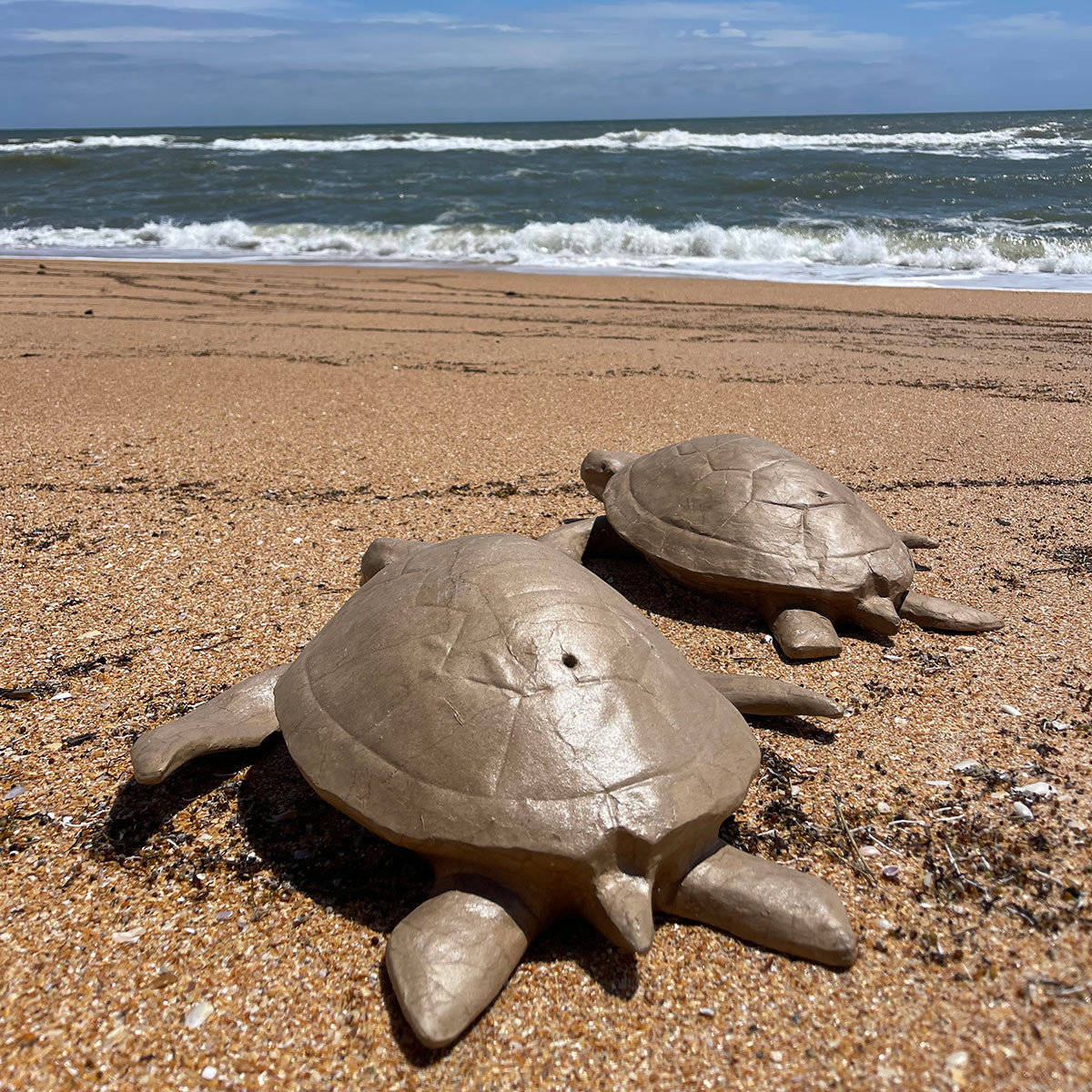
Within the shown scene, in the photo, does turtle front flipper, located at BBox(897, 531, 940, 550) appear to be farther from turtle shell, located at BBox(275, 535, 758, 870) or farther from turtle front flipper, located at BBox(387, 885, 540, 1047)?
turtle front flipper, located at BBox(387, 885, 540, 1047)

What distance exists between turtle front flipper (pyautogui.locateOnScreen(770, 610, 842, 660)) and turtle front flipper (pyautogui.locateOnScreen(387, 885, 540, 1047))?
178 cm

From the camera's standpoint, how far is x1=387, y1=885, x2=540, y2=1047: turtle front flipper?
1771mm

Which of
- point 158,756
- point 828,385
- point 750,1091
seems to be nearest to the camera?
point 750,1091

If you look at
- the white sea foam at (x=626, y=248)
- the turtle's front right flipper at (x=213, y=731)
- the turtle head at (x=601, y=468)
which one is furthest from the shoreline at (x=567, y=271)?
the turtle's front right flipper at (x=213, y=731)

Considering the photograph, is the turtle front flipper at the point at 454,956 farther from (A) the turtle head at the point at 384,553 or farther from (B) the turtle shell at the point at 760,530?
(B) the turtle shell at the point at 760,530

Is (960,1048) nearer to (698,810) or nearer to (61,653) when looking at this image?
(698,810)

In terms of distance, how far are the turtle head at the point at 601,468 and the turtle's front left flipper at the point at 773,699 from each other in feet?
6.10

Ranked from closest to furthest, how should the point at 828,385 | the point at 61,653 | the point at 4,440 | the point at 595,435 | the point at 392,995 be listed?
the point at 392,995, the point at 61,653, the point at 4,440, the point at 595,435, the point at 828,385

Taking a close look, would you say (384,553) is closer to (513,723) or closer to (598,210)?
(513,723)

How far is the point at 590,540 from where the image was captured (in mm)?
4246

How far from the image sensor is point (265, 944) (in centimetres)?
206

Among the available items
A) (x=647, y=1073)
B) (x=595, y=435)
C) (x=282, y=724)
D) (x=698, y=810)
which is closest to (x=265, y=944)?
(x=282, y=724)

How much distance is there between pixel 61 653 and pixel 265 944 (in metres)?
1.78

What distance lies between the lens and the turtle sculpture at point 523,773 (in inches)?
74.8
